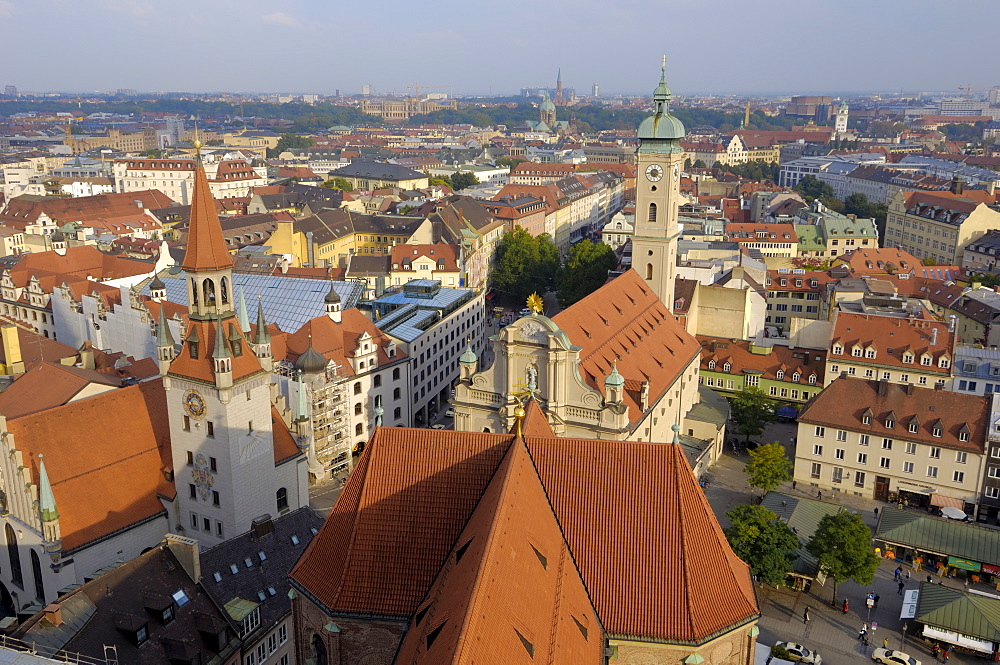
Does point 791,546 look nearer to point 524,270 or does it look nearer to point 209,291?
point 209,291

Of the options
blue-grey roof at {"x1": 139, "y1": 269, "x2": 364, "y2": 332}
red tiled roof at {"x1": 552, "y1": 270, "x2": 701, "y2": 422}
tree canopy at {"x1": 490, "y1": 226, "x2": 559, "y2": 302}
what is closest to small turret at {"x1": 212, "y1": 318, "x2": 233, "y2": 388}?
red tiled roof at {"x1": 552, "y1": 270, "x2": 701, "y2": 422}

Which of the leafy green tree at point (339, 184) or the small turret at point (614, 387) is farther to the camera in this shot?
the leafy green tree at point (339, 184)

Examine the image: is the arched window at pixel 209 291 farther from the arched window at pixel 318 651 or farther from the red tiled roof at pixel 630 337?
the red tiled roof at pixel 630 337

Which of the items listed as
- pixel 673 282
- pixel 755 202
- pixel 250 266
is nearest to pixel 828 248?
pixel 755 202

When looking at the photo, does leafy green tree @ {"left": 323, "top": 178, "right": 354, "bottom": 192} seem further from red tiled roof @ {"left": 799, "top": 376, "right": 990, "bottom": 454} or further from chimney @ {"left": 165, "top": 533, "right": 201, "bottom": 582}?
chimney @ {"left": 165, "top": 533, "right": 201, "bottom": 582}

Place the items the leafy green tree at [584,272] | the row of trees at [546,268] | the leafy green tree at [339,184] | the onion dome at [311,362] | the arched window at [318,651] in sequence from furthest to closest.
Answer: the leafy green tree at [339,184] → the row of trees at [546,268] → the leafy green tree at [584,272] → the onion dome at [311,362] → the arched window at [318,651]

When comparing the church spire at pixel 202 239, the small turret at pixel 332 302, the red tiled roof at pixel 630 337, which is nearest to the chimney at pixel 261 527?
the church spire at pixel 202 239
